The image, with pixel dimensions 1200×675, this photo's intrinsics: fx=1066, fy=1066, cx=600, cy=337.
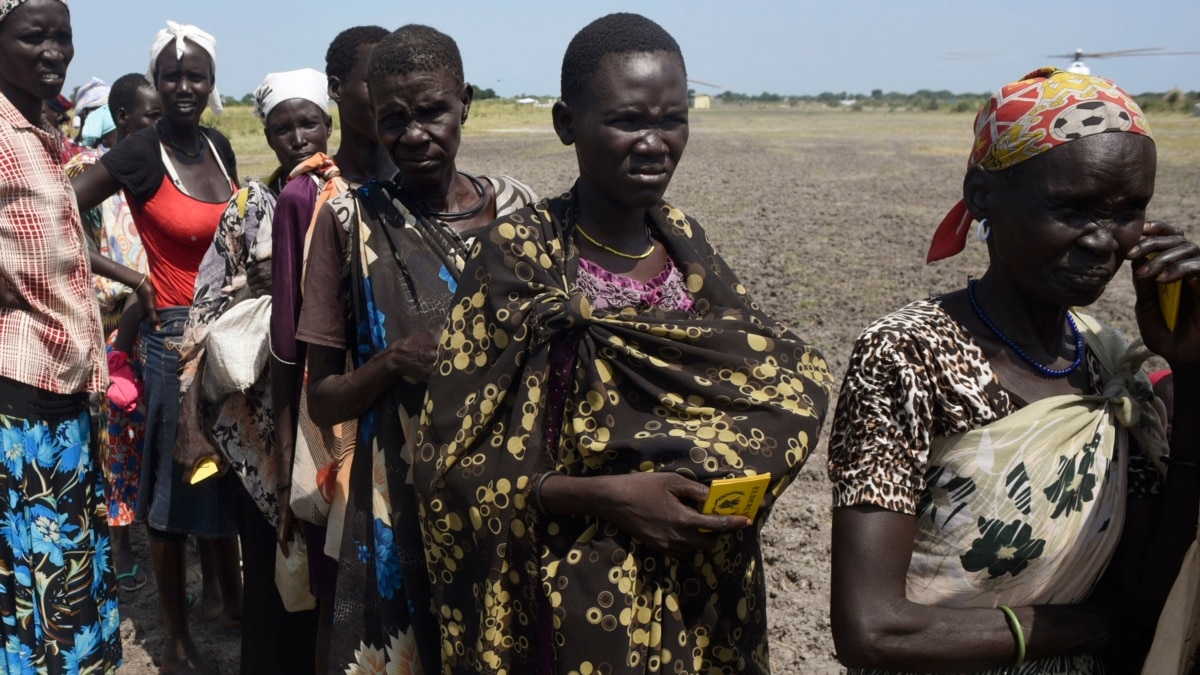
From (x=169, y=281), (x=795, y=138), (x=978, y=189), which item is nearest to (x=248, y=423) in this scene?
(x=169, y=281)

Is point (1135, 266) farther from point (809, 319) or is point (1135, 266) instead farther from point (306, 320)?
point (809, 319)

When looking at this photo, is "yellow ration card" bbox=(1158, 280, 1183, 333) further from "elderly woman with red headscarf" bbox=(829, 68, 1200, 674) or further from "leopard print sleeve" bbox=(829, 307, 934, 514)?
"leopard print sleeve" bbox=(829, 307, 934, 514)

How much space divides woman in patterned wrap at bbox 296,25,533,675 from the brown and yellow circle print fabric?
38 centimetres

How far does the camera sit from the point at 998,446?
1.87m

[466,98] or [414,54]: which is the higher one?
[414,54]

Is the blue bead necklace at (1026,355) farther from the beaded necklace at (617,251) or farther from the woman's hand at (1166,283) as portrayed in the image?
the beaded necklace at (617,251)

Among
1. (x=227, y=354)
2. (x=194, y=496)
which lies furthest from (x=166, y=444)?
(x=227, y=354)

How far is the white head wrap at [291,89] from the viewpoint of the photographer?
151 inches

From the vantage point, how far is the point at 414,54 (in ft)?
8.78

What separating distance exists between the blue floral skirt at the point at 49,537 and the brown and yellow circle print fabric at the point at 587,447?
1.75 m

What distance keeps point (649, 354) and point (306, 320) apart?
1.02 metres

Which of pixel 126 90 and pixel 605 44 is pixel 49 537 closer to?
pixel 605 44

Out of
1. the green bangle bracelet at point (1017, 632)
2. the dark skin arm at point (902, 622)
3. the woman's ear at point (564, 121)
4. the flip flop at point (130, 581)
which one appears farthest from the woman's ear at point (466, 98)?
the flip flop at point (130, 581)

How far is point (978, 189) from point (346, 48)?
82.1 inches
